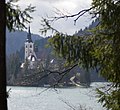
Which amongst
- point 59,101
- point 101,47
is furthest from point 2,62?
point 59,101

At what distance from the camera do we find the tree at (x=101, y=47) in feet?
18.5

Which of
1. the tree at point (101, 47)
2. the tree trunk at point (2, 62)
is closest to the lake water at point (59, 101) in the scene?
the tree at point (101, 47)

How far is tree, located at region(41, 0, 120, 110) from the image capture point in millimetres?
5641

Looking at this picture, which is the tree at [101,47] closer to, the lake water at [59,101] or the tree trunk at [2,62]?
the lake water at [59,101]

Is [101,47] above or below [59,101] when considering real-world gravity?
above

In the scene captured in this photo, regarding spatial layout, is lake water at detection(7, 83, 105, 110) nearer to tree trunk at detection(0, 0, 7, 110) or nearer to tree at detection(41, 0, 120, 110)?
tree at detection(41, 0, 120, 110)

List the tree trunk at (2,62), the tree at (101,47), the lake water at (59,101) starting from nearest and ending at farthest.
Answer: the tree trunk at (2,62) < the tree at (101,47) < the lake water at (59,101)

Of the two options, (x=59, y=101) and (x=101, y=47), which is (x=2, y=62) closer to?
(x=101, y=47)

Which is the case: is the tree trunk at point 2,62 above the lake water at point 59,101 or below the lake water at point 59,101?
above

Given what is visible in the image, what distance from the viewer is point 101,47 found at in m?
6.01

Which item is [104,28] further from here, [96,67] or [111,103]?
[111,103]

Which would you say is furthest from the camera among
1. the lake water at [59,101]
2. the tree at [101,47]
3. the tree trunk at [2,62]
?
the lake water at [59,101]

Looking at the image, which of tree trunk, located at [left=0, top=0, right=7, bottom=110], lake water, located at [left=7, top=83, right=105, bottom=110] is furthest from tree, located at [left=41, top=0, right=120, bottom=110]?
tree trunk, located at [left=0, top=0, right=7, bottom=110]

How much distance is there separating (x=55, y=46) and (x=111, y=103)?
1357mm
